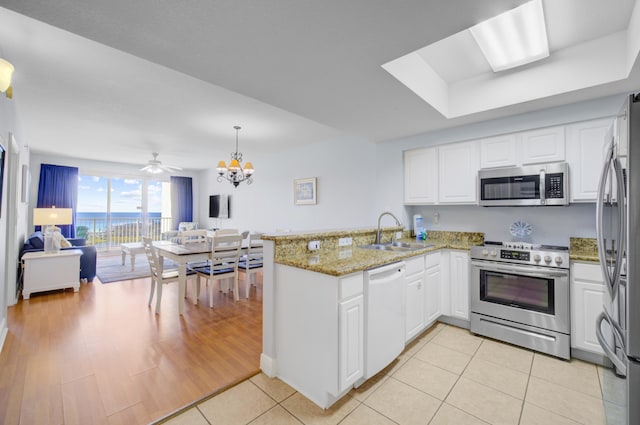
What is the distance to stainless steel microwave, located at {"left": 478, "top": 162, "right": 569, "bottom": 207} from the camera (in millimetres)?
2496

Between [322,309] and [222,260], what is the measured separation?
2368 mm

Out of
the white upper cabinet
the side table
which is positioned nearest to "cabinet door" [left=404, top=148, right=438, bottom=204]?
the white upper cabinet

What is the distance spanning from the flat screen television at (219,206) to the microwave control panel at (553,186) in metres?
6.80

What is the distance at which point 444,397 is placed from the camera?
1841 millimetres

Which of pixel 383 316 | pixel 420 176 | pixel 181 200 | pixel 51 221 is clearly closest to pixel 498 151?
pixel 420 176

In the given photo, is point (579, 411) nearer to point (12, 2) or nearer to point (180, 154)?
point (12, 2)

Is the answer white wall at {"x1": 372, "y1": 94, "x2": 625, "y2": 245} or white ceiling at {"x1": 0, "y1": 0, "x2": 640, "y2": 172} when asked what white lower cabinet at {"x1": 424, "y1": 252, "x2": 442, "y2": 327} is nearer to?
white wall at {"x1": 372, "y1": 94, "x2": 625, "y2": 245}

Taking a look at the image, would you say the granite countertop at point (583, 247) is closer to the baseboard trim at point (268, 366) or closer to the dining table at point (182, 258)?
the baseboard trim at point (268, 366)

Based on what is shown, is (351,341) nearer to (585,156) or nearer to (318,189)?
(585,156)

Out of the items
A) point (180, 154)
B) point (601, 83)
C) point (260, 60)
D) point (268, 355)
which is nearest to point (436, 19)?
point (260, 60)

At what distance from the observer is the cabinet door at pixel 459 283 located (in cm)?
285

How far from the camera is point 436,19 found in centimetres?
145

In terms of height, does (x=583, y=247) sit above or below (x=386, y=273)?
above

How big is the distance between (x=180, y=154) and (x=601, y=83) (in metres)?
6.80
